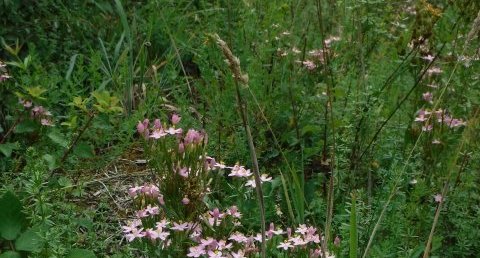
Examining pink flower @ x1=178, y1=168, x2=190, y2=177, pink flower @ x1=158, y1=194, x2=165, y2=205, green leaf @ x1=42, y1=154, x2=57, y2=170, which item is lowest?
green leaf @ x1=42, y1=154, x2=57, y2=170

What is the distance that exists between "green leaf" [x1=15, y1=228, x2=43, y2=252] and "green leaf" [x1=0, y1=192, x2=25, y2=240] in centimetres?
4

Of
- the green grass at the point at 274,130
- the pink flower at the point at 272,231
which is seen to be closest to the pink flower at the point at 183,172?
the green grass at the point at 274,130

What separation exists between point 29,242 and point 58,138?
0.60 m

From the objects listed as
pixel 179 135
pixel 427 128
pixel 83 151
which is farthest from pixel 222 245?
pixel 427 128

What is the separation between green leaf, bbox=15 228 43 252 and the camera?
231 centimetres

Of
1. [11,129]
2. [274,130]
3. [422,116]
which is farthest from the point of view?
[274,130]

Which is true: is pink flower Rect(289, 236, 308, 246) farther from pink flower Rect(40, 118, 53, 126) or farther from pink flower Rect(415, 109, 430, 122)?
pink flower Rect(40, 118, 53, 126)

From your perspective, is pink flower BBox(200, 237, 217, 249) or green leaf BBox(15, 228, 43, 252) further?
green leaf BBox(15, 228, 43, 252)

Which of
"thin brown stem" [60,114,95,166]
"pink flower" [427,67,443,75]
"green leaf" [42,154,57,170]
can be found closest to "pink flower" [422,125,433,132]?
"pink flower" [427,67,443,75]

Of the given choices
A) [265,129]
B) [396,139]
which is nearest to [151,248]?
[265,129]

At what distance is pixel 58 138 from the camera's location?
2.84 metres

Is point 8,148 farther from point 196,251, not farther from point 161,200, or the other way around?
point 196,251

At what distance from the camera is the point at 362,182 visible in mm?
3055

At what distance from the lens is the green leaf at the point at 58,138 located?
2.81 m
